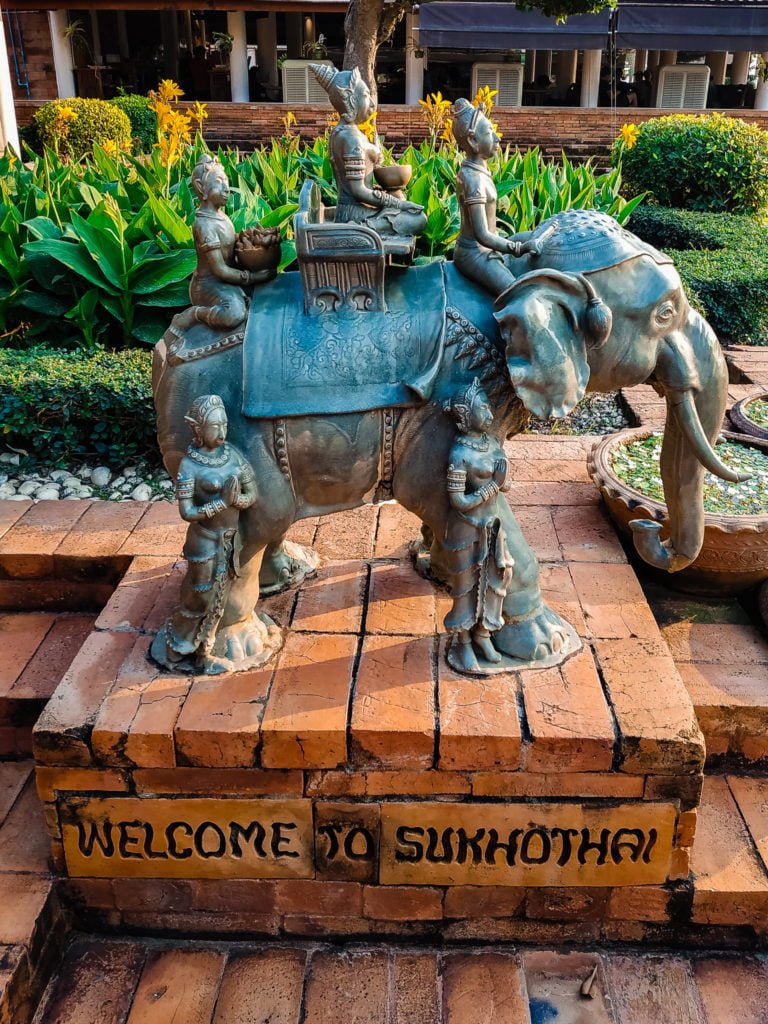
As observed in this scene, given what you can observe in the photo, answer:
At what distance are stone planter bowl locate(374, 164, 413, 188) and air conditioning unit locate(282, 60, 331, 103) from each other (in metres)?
Result: 16.1

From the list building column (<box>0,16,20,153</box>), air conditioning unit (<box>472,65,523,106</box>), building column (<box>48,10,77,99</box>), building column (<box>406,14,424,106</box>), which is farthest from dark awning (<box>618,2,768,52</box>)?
building column (<box>0,16,20,153</box>)

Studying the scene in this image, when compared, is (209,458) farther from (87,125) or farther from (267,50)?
(267,50)

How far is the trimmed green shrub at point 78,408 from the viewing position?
3.47 metres

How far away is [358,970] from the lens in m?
1.93

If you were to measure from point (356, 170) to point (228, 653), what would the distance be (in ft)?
3.68

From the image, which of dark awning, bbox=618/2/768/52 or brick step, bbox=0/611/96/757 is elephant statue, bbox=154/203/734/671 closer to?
brick step, bbox=0/611/96/757

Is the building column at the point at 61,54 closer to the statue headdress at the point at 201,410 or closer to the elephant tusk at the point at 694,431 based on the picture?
the statue headdress at the point at 201,410

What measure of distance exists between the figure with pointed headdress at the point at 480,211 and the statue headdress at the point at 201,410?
0.60 metres

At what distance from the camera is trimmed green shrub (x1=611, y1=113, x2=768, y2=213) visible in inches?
319

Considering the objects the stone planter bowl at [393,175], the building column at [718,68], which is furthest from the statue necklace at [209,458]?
the building column at [718,68]

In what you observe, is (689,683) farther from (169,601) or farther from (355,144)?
(355,144)

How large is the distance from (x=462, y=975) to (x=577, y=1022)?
0.26 meters

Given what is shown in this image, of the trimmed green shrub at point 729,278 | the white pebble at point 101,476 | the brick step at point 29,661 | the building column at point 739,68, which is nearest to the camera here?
the brick step at point 29,661

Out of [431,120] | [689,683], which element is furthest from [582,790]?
[431,120]
